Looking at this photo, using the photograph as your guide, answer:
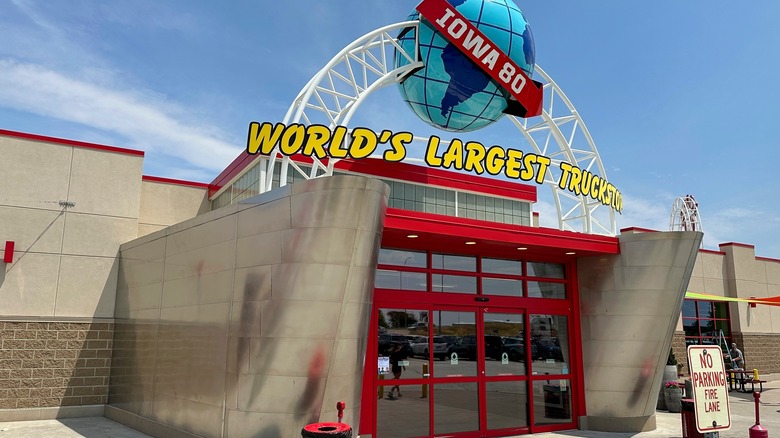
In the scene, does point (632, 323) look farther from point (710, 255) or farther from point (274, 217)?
point (710, 255)

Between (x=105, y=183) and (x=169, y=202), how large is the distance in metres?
1.88

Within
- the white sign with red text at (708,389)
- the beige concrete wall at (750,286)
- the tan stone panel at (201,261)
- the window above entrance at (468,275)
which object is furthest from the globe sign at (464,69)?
the beige concrete wall at (750,286)

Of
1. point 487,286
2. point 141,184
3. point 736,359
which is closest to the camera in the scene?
point 487,286

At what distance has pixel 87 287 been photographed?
47.8 ft

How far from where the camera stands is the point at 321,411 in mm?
9094

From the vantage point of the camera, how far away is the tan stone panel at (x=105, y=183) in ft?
48.8

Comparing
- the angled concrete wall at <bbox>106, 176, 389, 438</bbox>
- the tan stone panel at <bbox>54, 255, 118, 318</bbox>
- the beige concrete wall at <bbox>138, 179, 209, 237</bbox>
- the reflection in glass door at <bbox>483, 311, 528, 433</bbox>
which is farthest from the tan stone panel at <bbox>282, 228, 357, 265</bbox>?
the beige concrete wall at <bbox>138, 179, 209, 237</bbox>

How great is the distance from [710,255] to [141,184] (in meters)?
23.5

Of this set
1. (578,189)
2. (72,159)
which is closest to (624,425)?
(578,189)

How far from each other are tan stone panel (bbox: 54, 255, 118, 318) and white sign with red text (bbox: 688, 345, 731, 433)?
13145 millimetres

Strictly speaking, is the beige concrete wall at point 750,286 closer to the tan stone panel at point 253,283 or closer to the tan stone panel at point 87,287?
the tan stone panel at point 253,283

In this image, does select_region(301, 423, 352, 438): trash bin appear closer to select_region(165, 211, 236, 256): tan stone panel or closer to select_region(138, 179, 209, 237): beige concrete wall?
select_region(165, 211, 236, 256): tan stone panel

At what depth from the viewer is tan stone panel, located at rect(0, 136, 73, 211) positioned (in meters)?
14.2

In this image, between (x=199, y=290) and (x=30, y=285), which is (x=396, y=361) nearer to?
(x=199, y=290)
